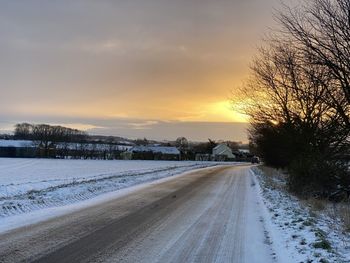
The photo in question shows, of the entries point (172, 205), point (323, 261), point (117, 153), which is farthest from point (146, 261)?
point (117, 153)

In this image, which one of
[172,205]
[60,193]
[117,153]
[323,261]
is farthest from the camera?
[117,153]

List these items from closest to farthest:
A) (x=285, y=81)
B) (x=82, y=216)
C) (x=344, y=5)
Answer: (x=82, y=216) → (x=344, y=5) → (x=285, y=81)

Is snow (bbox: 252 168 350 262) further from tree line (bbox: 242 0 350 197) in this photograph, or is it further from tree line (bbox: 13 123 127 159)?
tree line (bbox: 13 123 127 159)

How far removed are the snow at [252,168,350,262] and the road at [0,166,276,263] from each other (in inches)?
13.8

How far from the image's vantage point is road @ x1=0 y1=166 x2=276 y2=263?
8164 mm

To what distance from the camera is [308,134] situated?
27375mm

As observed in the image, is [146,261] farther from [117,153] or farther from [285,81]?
[117,153]

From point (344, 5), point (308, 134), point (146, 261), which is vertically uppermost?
point (344, 5)

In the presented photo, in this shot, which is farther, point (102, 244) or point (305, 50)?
point (305, 50)

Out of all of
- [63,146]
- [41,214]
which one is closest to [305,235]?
[41,214]

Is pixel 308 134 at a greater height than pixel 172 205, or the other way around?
pixel 308 134

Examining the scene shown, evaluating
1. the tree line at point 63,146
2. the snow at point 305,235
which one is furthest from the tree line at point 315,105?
the tree line at point 63,146

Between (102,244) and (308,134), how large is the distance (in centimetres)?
2056

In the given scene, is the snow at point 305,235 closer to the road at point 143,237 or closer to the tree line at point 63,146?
the road at point 143,237
